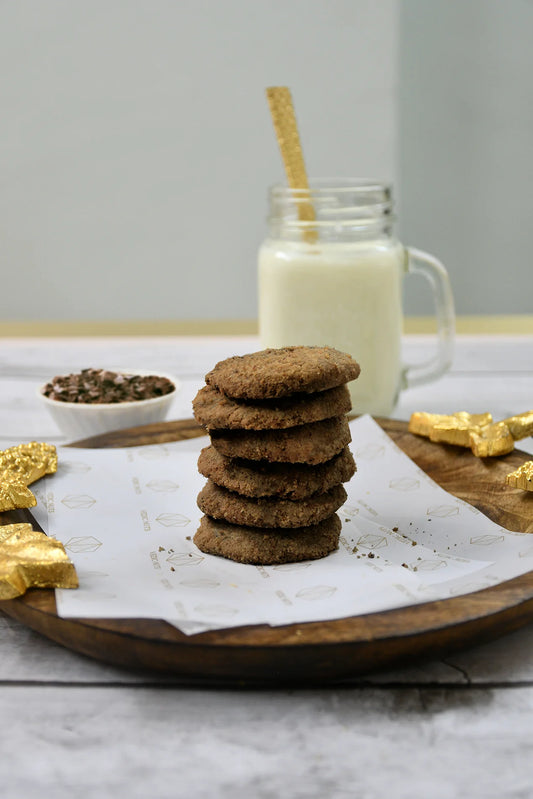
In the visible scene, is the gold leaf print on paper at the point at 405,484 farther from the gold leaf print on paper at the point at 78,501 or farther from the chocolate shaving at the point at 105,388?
the chocolate shaving at the point at 105,388

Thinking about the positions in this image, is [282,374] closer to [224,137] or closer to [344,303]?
[344,303]

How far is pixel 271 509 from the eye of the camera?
1.26 m

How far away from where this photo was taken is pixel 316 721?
0.92m

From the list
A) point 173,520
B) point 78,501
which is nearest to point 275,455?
point 173,520

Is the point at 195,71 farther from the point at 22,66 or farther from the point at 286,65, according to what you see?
the point at 22,66

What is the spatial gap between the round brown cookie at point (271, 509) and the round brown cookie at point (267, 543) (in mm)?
18

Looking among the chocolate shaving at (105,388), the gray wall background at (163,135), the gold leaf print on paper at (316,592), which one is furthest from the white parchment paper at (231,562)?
the gray wall background at (163,135)

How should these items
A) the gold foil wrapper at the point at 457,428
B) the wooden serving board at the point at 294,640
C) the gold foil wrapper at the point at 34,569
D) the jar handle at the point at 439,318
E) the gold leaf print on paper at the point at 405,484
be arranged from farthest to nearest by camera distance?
the jar handle at the point at 439,318 < the gold foil wrapper at the point at 457,428 < the gold leaf print on paper at the point at 405,484 < the gold foil wrapper at the point at 34,569 < the wooden serving board at the point at 294,640

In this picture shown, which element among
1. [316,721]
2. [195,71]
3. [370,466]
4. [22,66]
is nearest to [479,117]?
[195,71]

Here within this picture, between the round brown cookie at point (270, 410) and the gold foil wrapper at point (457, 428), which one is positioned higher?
the round brown cookie at point (270, 410)

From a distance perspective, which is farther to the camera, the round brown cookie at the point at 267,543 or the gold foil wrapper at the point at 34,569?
the round brown cookie at the point at 267,543

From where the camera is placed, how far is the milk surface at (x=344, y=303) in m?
1.97

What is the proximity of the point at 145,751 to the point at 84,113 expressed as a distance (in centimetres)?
375

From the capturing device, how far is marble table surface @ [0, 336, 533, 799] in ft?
2.72
